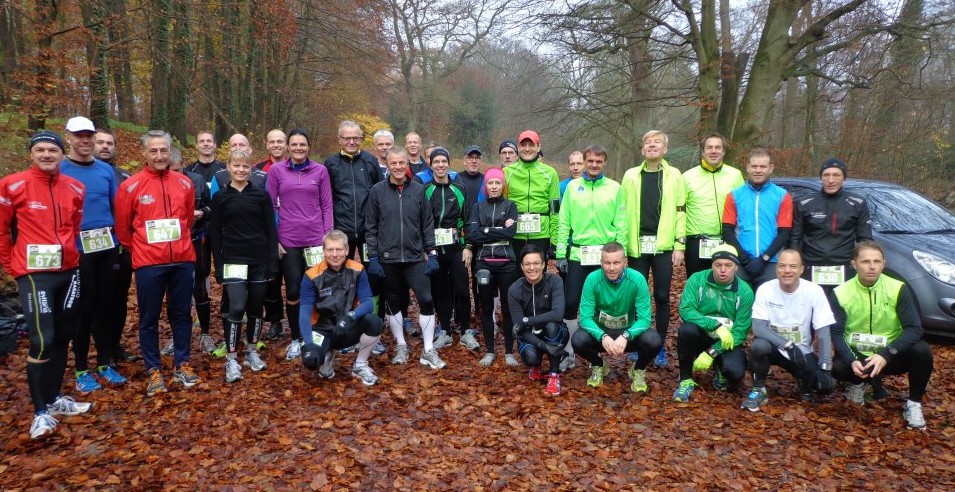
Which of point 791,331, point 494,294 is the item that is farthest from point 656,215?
point 494,294

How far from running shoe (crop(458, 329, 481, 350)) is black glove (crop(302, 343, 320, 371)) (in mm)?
1637

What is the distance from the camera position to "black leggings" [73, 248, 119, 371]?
4.35m

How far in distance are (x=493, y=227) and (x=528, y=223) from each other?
43 cm

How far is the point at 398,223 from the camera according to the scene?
503cm

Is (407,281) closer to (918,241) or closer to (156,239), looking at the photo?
(156,239)

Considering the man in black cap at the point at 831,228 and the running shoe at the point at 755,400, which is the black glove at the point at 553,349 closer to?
the running shoe at the point at 755,400

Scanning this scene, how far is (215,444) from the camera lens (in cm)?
368

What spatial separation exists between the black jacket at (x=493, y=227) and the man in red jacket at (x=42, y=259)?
317cm

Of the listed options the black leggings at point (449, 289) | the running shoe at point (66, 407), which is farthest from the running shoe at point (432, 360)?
the running shoe at point (66, 407)

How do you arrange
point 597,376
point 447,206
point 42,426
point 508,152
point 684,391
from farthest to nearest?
point 508,152
point 447,206
point 597,376
point 684,391
point 42,426

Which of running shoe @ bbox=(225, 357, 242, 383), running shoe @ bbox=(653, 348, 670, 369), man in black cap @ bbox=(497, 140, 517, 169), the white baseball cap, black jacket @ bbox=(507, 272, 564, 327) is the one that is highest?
the white baseball cap

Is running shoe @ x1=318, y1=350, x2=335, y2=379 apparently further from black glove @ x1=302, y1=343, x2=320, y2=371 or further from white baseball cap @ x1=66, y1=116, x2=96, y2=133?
white baseball cap @ x1=66, y1=116, x2=96, y2=133

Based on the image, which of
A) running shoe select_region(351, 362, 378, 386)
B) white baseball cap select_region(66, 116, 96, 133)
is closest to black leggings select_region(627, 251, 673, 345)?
running shoe select_region(351, 362, 378, 386)

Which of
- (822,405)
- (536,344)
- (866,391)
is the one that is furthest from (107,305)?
(866,391)
